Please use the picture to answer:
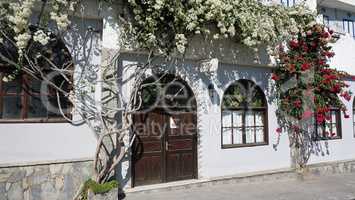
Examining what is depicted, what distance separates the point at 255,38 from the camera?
326 inches

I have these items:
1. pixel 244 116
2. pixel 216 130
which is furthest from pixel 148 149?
pixel 244 116

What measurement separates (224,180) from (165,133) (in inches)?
81.4

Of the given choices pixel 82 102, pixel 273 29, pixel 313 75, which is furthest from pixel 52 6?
pixel 313 75

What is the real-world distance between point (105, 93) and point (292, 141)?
6114 millimetres

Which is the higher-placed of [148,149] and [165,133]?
[165,133]

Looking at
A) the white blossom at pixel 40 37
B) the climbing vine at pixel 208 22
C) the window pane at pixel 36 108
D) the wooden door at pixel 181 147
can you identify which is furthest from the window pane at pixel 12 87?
the wooden door at pixel 181 147

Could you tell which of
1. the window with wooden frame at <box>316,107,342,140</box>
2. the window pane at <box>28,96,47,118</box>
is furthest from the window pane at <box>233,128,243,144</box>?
the window pane at <box>28,96,47,118</box>

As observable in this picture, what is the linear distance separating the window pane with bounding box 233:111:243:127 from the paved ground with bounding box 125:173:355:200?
1.71 metres

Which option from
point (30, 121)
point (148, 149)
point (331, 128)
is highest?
point (30, 121)

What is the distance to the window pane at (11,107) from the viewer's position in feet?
19.2

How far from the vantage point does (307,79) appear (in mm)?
9141

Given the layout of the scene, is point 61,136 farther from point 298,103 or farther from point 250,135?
point 298,103

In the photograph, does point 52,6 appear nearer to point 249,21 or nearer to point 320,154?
point 249,21

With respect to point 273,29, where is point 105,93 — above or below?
below
